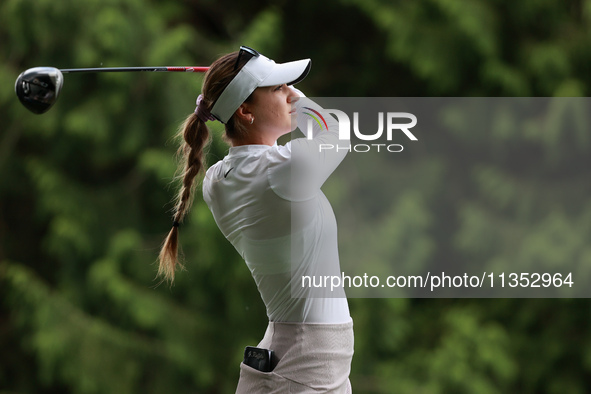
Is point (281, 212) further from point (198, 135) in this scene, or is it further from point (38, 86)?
point (38, 86)

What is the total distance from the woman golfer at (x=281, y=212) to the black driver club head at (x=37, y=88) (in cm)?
44

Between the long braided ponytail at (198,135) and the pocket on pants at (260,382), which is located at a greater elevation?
the long braided ponytail at (198,135)

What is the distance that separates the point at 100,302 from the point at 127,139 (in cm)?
101

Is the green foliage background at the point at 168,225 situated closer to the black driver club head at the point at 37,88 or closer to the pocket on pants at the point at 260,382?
the black driver club head at the point at 37,88

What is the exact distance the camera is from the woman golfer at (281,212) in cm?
180

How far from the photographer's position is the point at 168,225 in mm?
5562

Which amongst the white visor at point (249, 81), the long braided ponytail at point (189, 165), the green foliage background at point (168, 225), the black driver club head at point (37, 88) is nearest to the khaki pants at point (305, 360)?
the long braided ponytail at point (189, 165)

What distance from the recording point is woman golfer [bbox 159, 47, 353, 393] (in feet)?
5.90

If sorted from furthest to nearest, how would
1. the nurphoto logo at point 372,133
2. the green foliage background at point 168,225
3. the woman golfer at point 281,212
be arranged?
the green foliage background at point 168,225 → the nurphoto logo at point 372,133 → the woman golfer at point 281,212

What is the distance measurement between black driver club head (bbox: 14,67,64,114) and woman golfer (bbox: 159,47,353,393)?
441mm

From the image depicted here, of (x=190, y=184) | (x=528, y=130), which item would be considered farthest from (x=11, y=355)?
(x=190, y=184)

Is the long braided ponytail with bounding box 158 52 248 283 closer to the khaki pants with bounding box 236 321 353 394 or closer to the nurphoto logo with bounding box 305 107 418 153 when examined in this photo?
the nurphoto logo with bounding box 305 107 418 153

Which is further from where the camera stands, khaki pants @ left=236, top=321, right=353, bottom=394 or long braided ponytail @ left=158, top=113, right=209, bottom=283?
long braided ponytail @ left=158, top=113, right=209, bottom=283

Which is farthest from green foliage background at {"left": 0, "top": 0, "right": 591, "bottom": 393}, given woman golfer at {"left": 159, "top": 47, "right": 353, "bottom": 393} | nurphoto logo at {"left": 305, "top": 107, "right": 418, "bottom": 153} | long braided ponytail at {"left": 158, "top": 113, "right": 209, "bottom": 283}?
woman golfer at {"left": 159, "top": 47, "right": 353, "bottom": 393}
